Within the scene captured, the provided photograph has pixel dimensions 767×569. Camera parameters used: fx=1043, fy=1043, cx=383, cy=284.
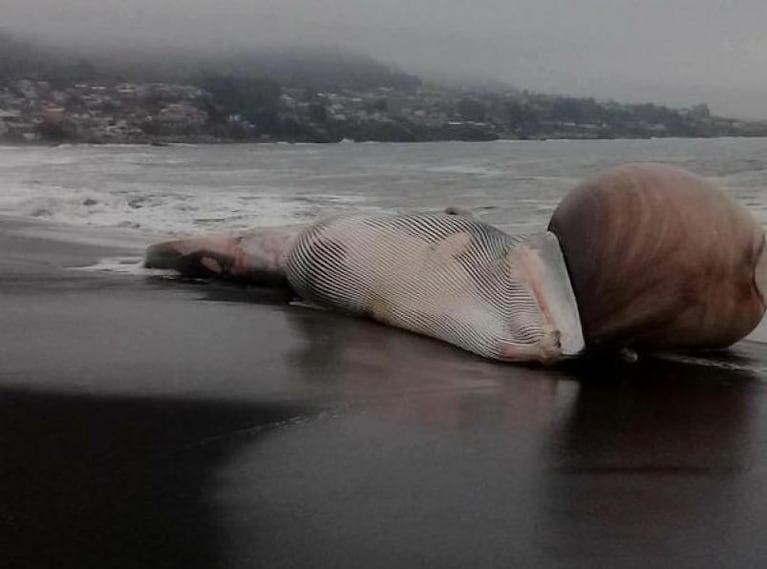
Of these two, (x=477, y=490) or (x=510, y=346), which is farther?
(x=510, y=346)

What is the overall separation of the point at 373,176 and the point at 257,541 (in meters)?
18.6

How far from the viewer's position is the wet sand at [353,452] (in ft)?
7.41

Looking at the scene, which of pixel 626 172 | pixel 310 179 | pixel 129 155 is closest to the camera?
pixel 626 172

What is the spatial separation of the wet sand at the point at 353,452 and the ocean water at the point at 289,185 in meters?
6.09

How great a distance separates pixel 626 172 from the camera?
15.3 feet

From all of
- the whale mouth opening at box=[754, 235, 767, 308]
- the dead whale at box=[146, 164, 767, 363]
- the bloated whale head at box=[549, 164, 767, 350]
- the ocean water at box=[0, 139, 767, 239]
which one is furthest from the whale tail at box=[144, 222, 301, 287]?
the ocean water at box=[0, 139, 767, 239]

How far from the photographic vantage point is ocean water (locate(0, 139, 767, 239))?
11.9 meters

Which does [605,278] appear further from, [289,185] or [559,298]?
[289,185]

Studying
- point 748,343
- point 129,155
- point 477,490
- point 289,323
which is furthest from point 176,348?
point 129,155

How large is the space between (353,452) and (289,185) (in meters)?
15.5

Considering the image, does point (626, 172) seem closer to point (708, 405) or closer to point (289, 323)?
point (708, 405)

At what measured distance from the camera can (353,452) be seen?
291 cm

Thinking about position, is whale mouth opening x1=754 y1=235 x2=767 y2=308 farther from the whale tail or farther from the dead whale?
Result: the whale tail

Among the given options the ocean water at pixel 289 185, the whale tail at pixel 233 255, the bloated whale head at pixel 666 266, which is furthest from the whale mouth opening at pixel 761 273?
the ocean water at pixel 289 185
